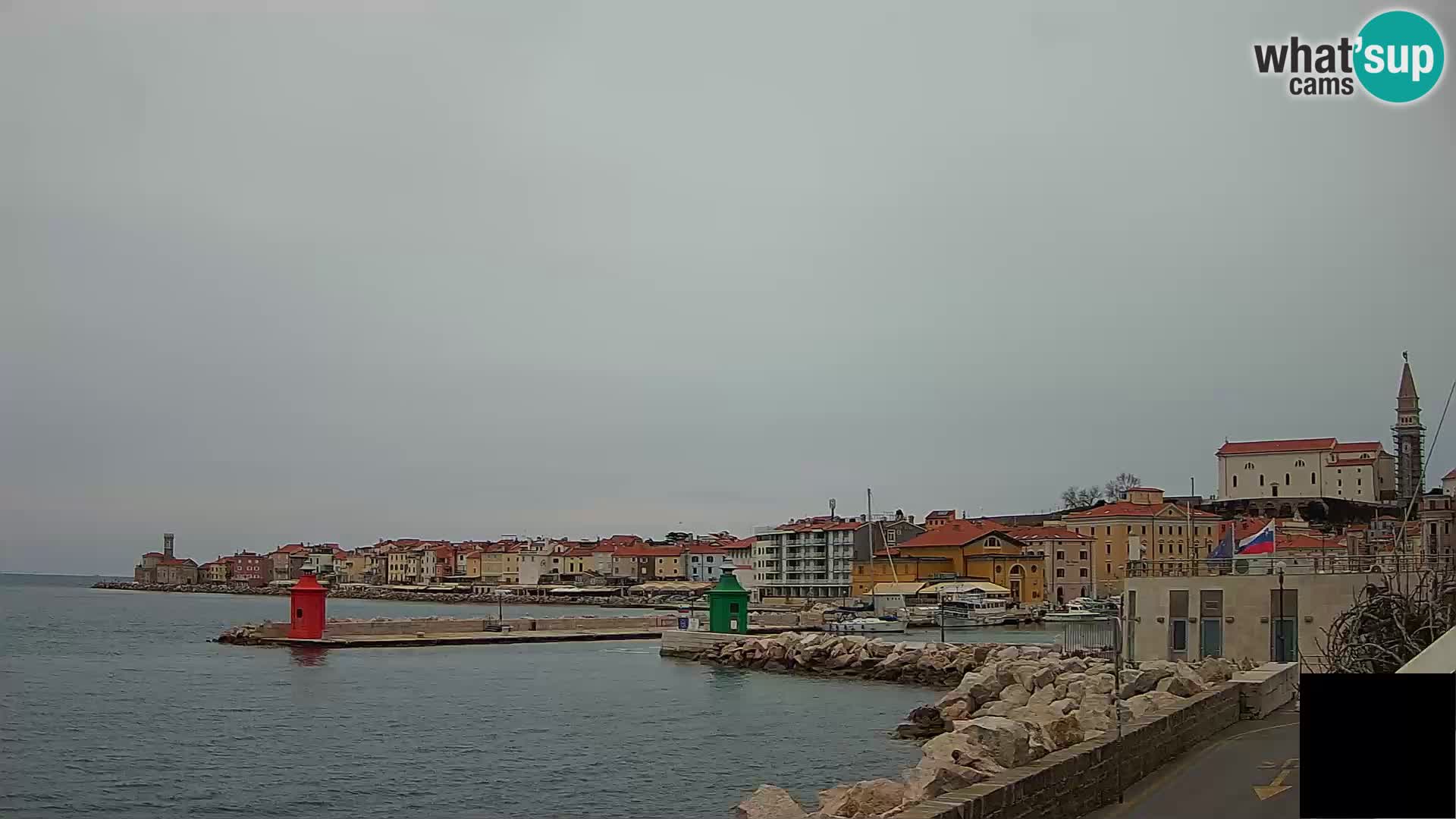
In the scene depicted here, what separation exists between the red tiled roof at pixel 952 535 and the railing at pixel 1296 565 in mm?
61688

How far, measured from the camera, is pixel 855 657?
141 ft

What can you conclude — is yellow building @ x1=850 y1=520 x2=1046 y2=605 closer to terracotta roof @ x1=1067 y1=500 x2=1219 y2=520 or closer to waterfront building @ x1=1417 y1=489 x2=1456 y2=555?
terracotta roof @ x1=1067 y1=500 x2=1219 y2=520

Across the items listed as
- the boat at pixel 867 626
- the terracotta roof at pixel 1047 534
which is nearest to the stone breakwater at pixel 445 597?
the terracotta roof at pixel 1047 534

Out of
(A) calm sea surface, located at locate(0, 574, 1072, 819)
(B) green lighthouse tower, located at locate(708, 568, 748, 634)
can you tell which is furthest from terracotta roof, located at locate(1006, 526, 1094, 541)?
(A) calm sea surface, located at locate(0, 574, 1072, 819)

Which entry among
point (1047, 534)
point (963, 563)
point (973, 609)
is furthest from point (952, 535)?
point (973, 609)

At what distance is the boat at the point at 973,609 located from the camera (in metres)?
70.4

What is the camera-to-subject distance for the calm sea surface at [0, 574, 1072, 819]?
1962cm

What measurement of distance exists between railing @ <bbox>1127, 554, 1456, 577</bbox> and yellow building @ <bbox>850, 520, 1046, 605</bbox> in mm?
60657

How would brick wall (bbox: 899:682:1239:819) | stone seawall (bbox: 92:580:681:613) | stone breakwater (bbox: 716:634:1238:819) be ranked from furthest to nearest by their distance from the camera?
1. stone seawall (bbox: 92:580:681:613)
2. stone breakwater (bbox: 716:634:1238:819)
3. brick wall (bbox: 899:682:1239:819)

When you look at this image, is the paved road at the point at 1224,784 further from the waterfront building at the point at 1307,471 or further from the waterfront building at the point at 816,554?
the waterfront building at the point at 1307,471

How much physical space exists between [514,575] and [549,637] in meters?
94.5

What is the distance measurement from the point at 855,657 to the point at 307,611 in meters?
23.6

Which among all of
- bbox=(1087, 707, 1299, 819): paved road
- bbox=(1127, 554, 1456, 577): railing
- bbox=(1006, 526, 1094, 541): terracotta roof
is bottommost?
bbox=(1006, 526, 1094, 541): terracotta roof

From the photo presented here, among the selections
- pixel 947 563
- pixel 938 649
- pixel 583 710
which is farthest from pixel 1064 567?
pixel 583 710
